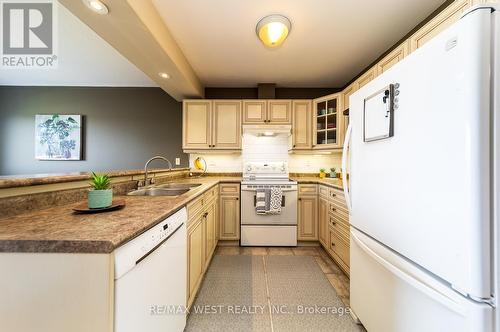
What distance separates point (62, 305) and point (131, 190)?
1.25m

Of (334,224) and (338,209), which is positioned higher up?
(338,209)

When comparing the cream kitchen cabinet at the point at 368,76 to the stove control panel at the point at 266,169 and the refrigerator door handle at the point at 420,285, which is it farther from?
the refrigerator door handle at the point at 420,285

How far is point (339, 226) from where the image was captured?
90.4 inches

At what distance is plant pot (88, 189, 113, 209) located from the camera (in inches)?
39.1

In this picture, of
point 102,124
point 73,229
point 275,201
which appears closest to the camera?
point 73,229

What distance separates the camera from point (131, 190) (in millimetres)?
1772

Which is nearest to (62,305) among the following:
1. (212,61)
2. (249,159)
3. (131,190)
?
(131,190)

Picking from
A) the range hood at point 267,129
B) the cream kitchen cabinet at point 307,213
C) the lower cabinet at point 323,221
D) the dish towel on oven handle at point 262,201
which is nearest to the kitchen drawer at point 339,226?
the lower cabinet at point 323,221

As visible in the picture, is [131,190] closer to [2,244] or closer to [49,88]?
[2,244]

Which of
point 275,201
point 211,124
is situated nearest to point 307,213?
point 275,201

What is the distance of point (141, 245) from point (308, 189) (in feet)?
8.24

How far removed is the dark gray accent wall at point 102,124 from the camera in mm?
3701

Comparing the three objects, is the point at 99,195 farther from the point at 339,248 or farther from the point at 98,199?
the point at 339,248

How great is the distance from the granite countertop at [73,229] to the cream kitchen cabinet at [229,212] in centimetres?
188
